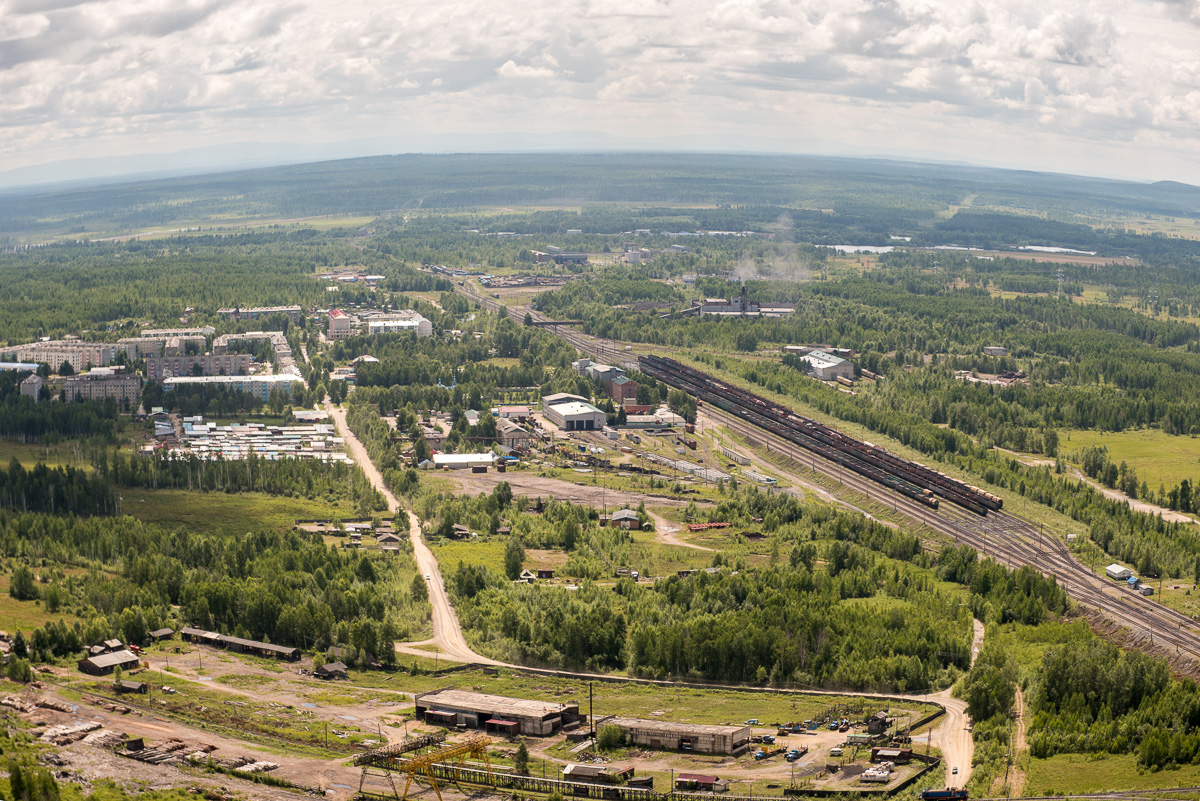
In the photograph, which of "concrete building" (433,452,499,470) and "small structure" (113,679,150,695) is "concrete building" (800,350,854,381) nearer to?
"concrete building" (433,452,499,470)

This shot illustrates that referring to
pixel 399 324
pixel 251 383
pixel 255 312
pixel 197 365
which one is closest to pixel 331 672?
pixel 251 383

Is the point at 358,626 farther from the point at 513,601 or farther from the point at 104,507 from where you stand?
the point at 104,507

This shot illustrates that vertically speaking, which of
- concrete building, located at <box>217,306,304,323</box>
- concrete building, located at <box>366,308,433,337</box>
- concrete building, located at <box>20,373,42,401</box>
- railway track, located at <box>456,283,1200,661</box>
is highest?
concrete building, located at <box>217,306,304,323</box>

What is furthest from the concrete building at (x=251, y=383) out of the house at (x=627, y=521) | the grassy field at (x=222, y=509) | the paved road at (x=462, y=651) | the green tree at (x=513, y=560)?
the green tree at (x=513, y=560)

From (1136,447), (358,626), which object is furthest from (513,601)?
(1136,447)

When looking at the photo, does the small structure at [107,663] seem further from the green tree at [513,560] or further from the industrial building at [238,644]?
the green tree at [513,560]

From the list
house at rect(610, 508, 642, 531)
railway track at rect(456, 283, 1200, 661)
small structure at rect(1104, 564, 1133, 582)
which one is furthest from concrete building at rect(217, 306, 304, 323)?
small structure at rect(1104, 564, 1133, 582)
